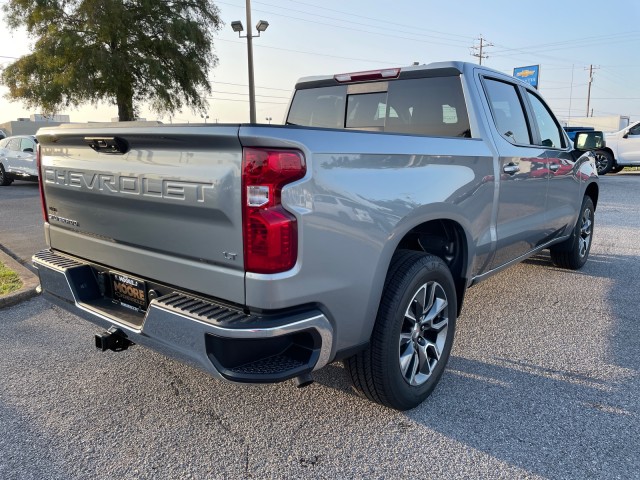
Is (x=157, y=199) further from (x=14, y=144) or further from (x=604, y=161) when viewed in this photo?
(x=604, y=161)

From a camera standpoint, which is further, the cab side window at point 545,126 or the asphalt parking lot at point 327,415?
the cab side window at point 545,126

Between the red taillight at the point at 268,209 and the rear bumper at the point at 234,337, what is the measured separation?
0.79ft

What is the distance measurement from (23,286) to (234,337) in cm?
372

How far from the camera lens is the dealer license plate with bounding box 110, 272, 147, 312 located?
8.63 feet

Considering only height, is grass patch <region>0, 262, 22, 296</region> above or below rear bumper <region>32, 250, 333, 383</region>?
below

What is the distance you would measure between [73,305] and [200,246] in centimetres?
110

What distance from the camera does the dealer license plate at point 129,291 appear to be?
2629mm

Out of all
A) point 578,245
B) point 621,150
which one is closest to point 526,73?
point 621,150

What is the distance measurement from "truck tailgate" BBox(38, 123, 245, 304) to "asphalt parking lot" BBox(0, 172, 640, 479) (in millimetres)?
815

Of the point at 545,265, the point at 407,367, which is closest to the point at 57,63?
the point at 545,265

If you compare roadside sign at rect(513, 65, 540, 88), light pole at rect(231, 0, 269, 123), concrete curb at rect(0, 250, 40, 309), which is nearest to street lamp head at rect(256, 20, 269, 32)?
light pole at rect(231, 0, 269, 123)

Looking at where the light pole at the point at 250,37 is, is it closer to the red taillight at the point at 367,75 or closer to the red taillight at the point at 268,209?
the red taillight at the point at 367,75

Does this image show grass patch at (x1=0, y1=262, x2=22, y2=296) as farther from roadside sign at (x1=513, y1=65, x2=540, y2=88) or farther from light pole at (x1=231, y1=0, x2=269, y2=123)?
roadside sign at (x1=513, y1=65, x2=540, y2=88)

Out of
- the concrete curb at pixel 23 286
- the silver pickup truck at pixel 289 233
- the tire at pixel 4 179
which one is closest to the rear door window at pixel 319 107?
the silver pickup truck at pixel 289 233
